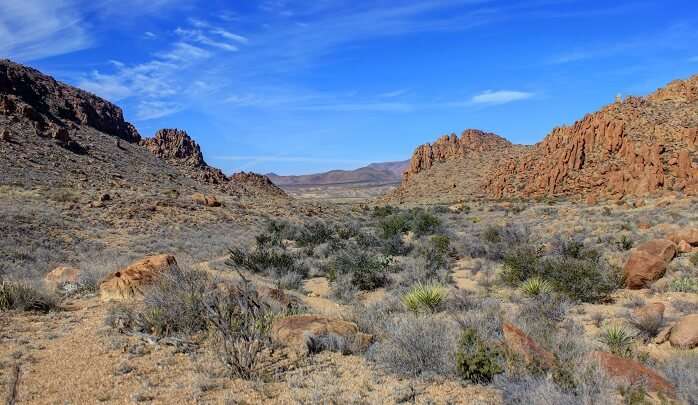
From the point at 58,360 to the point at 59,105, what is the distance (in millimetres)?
57333

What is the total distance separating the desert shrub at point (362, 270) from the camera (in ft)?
41.5

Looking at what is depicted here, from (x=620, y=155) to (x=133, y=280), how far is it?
47814 millimetres

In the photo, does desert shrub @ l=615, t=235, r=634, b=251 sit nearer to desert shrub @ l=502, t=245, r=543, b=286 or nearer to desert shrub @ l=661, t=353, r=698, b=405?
desert shrub @ l=502, t=245, r=543, b=286

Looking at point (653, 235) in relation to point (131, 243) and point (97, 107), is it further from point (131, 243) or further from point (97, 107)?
point (97, 107)

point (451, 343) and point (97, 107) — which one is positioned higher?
point (97, 107)

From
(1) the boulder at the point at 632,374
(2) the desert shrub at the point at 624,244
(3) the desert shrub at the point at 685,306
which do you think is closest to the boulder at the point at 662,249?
(2) the desert shrub at the point at 624,244

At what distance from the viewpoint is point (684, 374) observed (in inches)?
203

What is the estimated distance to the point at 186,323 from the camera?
7.27 m

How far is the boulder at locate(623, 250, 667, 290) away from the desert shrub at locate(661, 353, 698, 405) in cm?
553

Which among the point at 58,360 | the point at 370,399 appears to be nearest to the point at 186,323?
the point at 58,360

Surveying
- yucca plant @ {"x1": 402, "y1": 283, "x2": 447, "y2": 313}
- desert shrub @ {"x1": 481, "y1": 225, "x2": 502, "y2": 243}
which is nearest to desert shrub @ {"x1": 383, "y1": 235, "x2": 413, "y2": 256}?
desert shrub @ {"x1": 481, "y1": 225, "x2": 502, "y2": 243}

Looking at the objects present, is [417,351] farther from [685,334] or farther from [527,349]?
[685,334]

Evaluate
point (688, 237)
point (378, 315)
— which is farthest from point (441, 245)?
point (378, 315)

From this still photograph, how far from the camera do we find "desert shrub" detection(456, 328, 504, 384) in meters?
5.46
